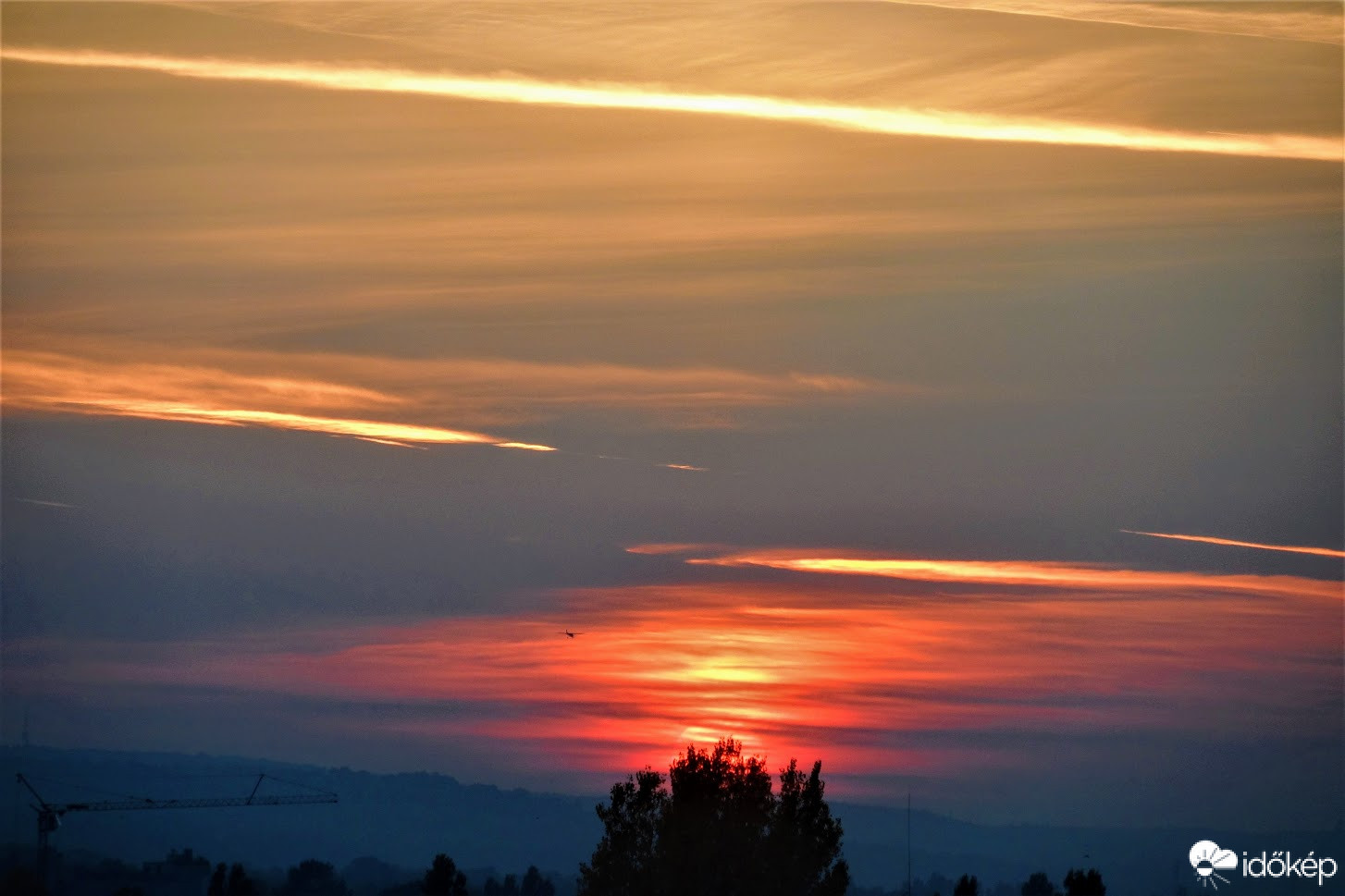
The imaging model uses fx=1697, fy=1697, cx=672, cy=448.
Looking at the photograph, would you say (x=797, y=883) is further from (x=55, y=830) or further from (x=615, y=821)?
(x=55, y=830)

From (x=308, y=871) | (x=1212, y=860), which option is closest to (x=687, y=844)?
(x=1212, y=860)

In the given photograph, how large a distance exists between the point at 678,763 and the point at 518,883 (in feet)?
282

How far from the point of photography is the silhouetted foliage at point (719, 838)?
79438 millimetres

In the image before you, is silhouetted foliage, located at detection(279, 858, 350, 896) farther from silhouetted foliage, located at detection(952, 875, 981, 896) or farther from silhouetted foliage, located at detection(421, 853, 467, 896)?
silhouetted foliage, located at detection(952, 875, 981, 896)

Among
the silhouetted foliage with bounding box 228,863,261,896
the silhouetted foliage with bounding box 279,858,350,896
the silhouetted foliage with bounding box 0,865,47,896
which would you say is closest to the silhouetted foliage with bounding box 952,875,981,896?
the silhouetted foliage with bounding box 0,865,47,896

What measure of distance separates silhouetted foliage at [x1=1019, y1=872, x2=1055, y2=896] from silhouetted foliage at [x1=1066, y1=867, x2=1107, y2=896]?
10.2 meters

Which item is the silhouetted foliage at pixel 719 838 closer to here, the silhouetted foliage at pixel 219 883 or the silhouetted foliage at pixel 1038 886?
the silhouetted foliage at pixel 1038 886

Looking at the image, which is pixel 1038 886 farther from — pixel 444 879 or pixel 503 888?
pixel 503 888

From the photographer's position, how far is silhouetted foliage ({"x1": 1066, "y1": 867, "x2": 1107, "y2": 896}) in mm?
86250

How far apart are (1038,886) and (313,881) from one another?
77.6 metres

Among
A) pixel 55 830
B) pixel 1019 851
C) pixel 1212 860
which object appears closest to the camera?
pixel 1212 860

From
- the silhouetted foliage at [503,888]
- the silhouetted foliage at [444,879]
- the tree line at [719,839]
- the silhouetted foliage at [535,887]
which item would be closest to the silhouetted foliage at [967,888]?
the tree line at [719,839]

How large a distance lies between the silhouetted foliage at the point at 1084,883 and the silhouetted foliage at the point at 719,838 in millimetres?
13532

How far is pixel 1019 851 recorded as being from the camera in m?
152
